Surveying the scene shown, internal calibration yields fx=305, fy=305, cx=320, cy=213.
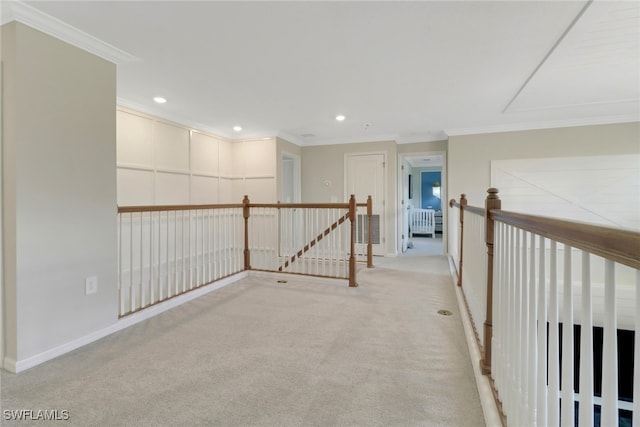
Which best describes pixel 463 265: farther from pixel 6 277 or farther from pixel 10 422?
pixel 6 277

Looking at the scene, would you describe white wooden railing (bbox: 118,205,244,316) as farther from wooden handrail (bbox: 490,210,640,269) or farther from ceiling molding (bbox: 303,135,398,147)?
wooden handrail (bbox: 490,210,640,269)

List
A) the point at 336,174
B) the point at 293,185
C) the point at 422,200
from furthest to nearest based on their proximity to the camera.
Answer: the point at 422,200 < the point at 293,185 < the point at 336,174

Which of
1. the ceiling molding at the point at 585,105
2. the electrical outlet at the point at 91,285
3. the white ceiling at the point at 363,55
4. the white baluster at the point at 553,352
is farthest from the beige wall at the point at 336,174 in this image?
the white baluster at the point at 553,352

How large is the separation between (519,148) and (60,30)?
229 inches

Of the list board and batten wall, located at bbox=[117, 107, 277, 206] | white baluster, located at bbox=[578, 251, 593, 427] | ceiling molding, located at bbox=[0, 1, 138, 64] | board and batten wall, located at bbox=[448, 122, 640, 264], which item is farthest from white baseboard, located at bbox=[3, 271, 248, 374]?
board and batten wall, located at bbox=[448, 122, 640, 264]

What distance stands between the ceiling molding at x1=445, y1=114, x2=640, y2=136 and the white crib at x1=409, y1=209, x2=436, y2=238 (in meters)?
4.32

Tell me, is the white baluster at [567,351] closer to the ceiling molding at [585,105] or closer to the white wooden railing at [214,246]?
the white wooden railing at [214,246]

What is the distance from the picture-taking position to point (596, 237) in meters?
0.61

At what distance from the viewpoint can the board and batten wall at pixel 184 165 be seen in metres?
3.88

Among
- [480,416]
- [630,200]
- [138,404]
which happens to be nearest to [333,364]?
[480,416]

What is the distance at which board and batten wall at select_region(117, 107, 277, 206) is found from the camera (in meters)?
3.88

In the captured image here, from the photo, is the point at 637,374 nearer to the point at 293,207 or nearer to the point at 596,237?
the point at 596,237

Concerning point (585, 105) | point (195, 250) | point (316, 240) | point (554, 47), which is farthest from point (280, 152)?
point (585, 105)

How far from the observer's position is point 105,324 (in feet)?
8.04
